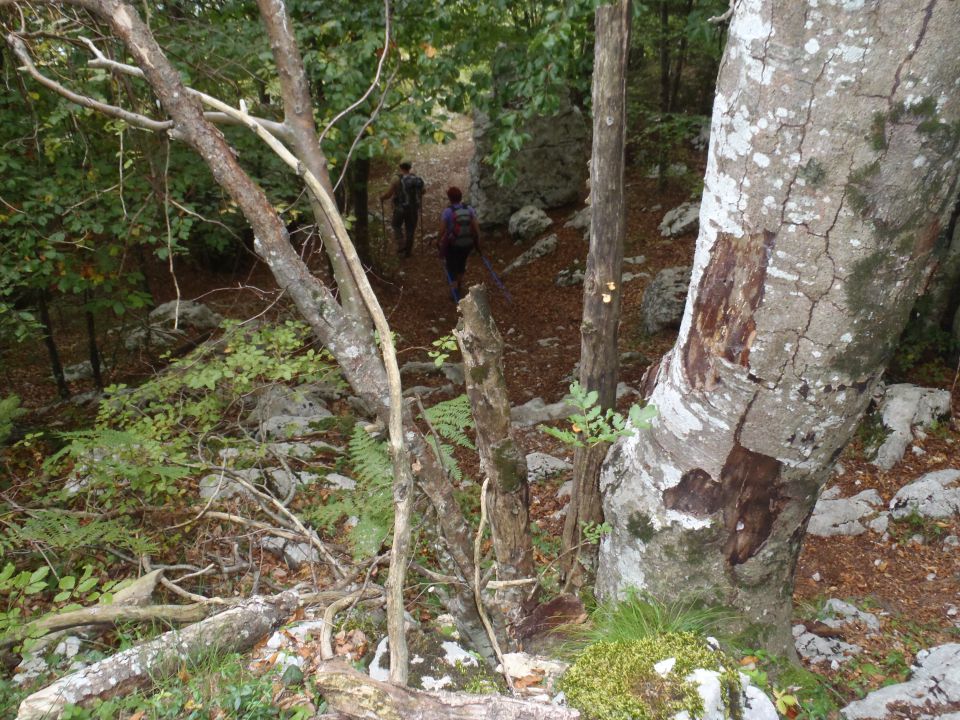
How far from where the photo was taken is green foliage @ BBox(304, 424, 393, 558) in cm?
303

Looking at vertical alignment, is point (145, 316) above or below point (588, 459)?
below

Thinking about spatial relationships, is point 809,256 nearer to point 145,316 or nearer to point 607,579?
point 607,579

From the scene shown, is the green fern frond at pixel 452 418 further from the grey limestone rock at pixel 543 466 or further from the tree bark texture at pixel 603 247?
the grey limestone rock at pixel 543 466

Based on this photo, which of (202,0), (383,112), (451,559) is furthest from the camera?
(202,0)

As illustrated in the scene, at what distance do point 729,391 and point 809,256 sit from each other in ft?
1.67

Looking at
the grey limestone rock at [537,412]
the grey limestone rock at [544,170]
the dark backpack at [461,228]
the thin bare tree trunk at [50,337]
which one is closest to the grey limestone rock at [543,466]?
the grey limestone rock at [537,412]

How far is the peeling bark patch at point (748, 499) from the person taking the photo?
7.00 feet

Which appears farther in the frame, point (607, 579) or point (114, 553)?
point (114, 553)

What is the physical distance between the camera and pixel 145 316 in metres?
7.34

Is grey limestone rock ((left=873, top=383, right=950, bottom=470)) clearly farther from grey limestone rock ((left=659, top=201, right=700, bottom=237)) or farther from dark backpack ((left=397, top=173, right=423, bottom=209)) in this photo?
dark backpack ((left=397, top=173, right=423, bottom=209))

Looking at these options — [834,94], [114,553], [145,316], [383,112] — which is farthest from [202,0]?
[834,94]

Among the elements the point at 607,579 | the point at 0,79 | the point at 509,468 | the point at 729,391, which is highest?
the point at 0,79

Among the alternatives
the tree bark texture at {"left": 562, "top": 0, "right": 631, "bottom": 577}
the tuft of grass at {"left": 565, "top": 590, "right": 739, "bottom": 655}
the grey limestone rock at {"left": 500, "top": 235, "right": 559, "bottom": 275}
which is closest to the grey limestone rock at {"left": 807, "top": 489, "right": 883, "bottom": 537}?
the tree bark texture at {"left": 562, "top": 0, "right": 631, "bottom": 577}

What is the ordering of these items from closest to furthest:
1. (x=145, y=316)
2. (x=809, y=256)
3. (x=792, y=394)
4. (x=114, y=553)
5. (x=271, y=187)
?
(x=809, y=256)
(x=792, y=394)
(x=114, y=553)
(x=271, y=187)
(x=145, y=316)
